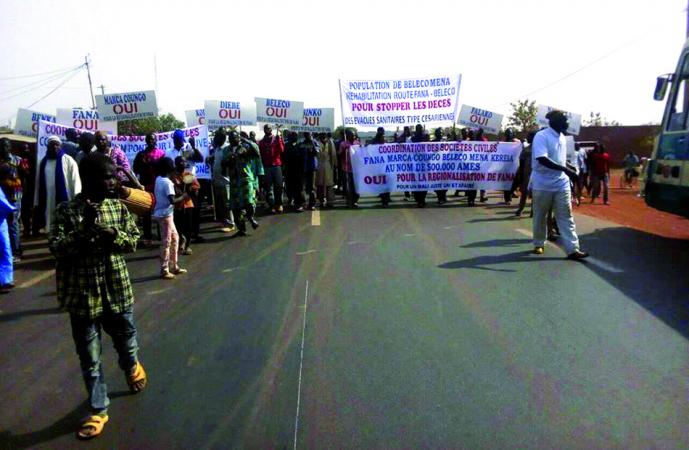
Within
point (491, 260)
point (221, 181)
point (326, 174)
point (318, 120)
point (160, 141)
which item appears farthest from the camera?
point (318, 120)

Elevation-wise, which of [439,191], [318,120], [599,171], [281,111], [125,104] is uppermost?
[125,104]

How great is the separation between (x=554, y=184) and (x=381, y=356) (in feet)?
15.0

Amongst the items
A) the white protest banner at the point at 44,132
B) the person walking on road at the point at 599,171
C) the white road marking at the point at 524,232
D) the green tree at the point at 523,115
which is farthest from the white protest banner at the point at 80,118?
the green tree at the point at 523,115

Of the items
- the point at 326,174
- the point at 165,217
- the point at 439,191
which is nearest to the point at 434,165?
→ the point at 439,191

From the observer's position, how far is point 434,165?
1457 centimetres

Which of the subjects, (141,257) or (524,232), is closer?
(141,257)

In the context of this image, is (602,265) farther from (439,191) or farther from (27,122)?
(27,122)

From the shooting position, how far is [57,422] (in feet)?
11.7

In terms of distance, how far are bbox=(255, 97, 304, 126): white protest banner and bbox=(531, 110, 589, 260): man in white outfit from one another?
826 cm

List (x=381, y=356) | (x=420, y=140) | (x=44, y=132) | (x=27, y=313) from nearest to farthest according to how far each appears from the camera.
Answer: (x=381, y=356)
(x=27, y=313)
(x=44, y=132)
(x=420, y=140)

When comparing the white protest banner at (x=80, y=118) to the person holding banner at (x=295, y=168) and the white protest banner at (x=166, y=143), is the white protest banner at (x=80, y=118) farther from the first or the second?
the person holding banner at (x=295, y=168)

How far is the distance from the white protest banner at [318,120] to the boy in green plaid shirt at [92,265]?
11.9 m

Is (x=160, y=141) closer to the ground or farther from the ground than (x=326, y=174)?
farther from the ground

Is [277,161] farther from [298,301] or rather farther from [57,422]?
[57,422]
